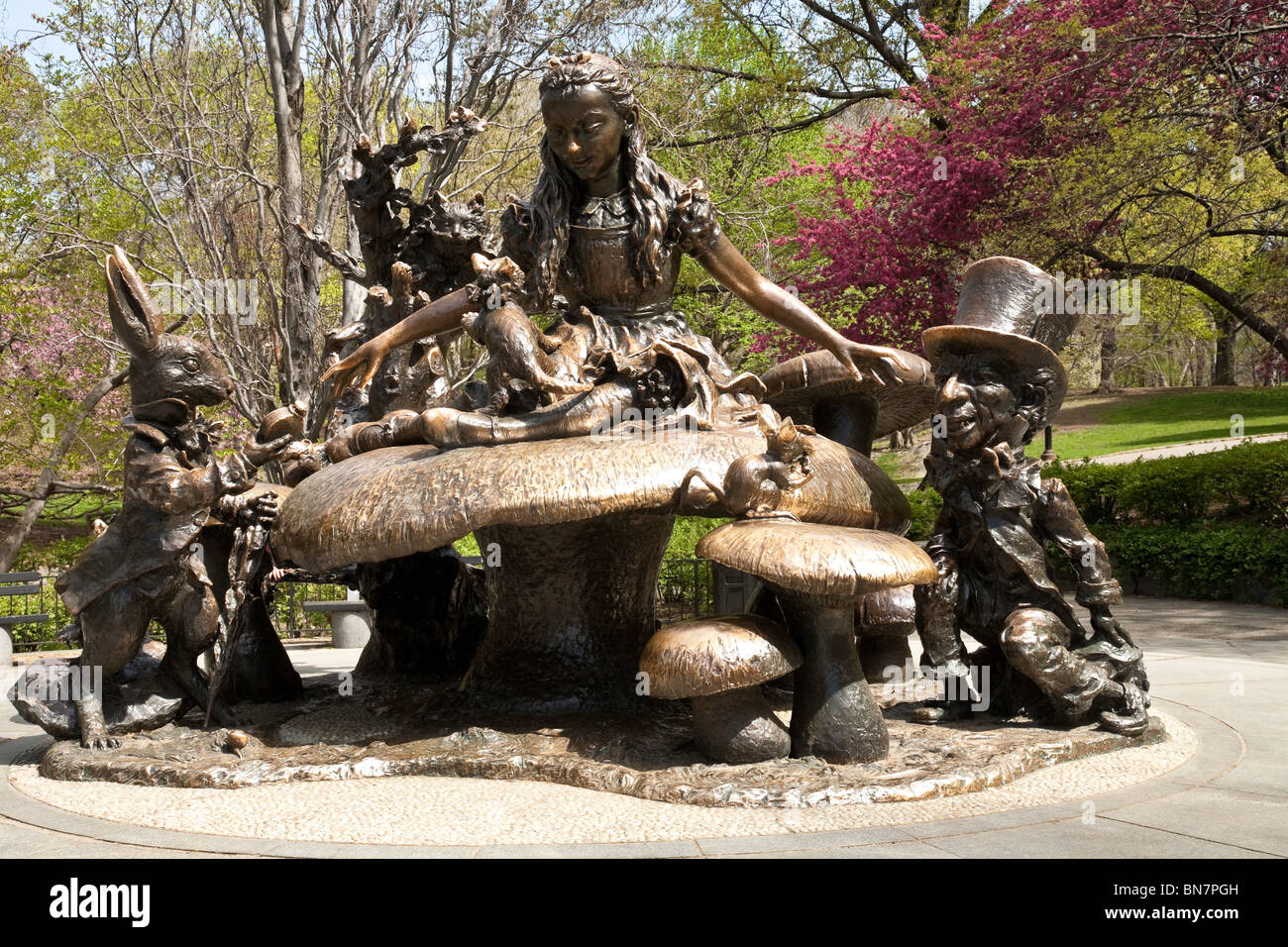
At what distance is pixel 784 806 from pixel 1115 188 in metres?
9.90

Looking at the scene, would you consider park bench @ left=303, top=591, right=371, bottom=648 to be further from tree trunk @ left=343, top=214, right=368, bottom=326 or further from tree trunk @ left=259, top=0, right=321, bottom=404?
tree trunk @ left=343, top=214, right=368, bottom=326

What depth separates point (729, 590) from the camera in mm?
10781

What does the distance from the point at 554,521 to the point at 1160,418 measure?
2848 centimetres

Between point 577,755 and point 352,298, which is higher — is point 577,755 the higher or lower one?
the lower one

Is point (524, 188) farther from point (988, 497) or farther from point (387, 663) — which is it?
point (988, 497)

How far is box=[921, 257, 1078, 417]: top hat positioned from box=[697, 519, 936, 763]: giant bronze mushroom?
1175 mm

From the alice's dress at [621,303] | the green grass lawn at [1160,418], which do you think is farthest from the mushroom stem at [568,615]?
the green grass lawn at [1160,418]

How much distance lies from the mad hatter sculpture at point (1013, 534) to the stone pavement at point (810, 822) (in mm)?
443

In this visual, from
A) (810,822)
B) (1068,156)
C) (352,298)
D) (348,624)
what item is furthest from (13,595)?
(1068,156)

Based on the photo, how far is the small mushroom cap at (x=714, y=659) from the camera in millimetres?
4180

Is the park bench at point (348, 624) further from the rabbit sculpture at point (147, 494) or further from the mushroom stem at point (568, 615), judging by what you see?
the rabbit sculpture at point (147, 494)

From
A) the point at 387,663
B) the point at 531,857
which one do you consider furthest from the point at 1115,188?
the point at 531,857

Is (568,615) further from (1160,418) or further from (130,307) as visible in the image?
(1160,418)

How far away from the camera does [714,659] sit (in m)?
4.19
